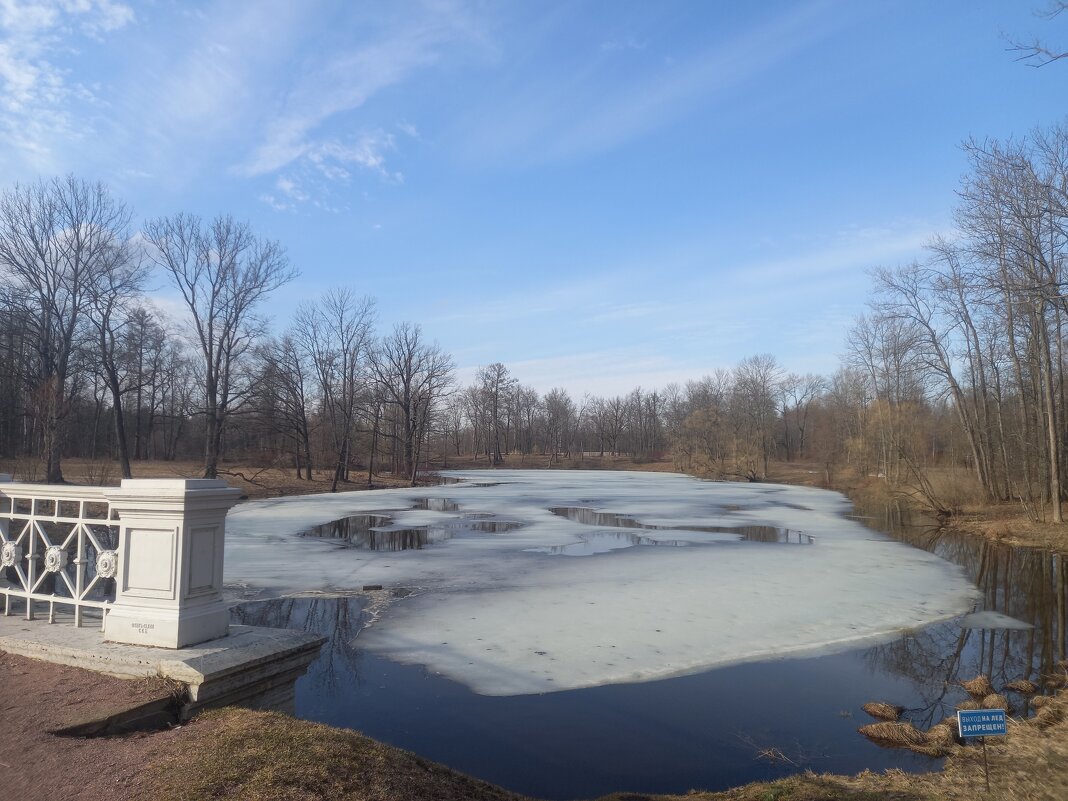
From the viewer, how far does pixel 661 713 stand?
6.04 metres

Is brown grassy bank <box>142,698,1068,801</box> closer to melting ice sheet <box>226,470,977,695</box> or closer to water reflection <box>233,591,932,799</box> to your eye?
water reflection <box>233,591,932,799</box>

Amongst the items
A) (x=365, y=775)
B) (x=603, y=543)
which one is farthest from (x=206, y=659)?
(x=603, y=543)

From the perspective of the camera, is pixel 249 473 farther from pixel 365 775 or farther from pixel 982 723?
pixel 982 723

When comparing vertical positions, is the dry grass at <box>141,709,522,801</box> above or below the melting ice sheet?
above

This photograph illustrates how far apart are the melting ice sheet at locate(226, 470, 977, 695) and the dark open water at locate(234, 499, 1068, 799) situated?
367 mm

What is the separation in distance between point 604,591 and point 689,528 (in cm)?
1038

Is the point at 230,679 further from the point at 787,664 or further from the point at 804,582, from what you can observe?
the point at 804,582

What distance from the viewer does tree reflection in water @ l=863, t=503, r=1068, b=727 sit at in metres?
7.00

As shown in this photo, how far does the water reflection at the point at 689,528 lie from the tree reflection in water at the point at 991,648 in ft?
15.1

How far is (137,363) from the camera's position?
1994 inches

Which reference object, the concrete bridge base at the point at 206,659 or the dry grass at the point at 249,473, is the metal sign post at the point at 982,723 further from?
the dry grass at the point at 249,473

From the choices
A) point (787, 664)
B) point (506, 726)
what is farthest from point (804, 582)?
point (506, 726)

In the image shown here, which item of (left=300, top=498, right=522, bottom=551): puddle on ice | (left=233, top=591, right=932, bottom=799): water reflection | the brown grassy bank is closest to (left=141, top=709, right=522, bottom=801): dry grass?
the brown grassy bank

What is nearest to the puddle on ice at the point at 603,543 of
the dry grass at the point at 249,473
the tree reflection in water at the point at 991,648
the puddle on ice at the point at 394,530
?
the puddle on ice at the point at 394,530
